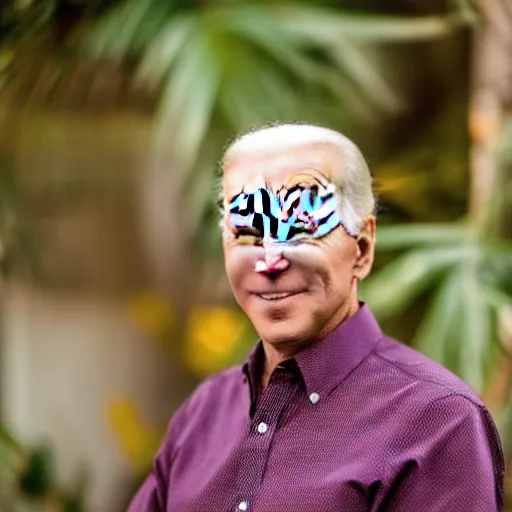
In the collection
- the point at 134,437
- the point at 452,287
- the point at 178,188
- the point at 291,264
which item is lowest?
the point at 134,437

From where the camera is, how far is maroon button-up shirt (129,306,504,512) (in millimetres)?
727

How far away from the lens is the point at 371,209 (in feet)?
2.71

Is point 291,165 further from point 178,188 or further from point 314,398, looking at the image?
point 178,188

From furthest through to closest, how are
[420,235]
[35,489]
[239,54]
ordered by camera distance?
[35,489]
[239,54]
[420,235]

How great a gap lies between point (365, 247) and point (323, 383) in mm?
122

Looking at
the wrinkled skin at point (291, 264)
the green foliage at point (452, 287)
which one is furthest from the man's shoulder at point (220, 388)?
the green foliage at point (452, 287)

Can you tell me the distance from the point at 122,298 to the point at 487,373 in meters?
1.47

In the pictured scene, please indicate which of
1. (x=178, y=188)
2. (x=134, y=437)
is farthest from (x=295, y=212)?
(x=178, y=188)

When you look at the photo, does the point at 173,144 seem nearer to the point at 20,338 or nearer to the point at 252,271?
the point at 20,338

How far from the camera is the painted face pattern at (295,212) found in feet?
2.55

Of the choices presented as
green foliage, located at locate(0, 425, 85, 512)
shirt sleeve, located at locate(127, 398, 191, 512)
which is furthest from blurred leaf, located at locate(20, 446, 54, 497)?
shirt sleeve, located at locate(127, 398, 191, 512)

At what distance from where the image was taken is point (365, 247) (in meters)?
0.82

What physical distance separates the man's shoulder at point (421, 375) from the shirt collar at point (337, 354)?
0.06 feet

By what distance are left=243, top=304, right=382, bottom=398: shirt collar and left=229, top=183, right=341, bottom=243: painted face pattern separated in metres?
0.10
